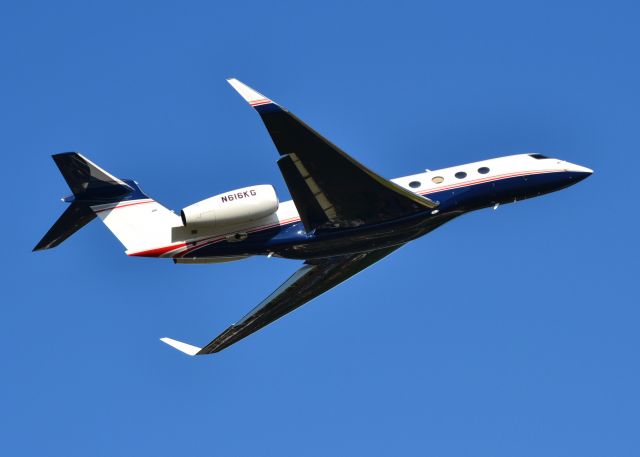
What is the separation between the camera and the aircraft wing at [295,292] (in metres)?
37.3

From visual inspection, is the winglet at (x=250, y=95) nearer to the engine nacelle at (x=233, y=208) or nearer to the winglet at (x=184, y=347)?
the engine nacelle at (x=233, y=208)

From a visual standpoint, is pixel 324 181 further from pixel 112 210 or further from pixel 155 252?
pixel 112 210

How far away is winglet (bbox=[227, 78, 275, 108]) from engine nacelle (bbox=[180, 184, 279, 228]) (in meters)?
4.00

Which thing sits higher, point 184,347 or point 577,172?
point 577,172

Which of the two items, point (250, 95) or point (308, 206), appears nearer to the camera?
point (250, 95)

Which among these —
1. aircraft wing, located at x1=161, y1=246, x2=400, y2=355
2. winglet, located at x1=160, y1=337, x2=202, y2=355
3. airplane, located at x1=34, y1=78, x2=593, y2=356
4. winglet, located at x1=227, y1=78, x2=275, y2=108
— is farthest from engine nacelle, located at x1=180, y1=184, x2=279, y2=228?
winglet, located at x1=160, y1=337, x2=202, y2=355

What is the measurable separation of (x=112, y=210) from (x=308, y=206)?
22.0 feet

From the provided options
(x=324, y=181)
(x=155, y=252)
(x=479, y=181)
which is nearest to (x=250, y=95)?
(x=324, y=181)

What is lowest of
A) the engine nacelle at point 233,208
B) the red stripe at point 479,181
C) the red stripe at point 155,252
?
the red stripe at point 155,252

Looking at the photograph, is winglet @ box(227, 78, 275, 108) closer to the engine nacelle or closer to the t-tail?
the engine nacelle

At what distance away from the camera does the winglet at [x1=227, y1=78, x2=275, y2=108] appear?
29109 millimetres

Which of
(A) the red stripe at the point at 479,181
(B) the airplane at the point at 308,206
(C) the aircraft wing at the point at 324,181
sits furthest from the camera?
(A) the red stripe at the point at 479,181

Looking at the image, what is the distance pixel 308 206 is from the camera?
3278 centimetres

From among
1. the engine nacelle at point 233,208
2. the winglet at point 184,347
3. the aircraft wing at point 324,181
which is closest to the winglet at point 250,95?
the aircraft wing at point 324,181
